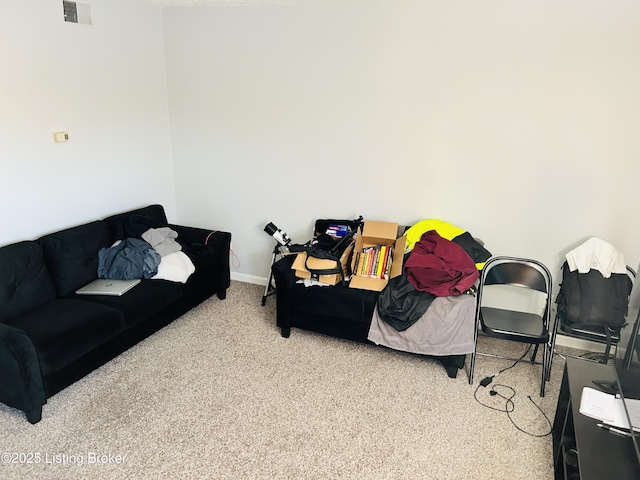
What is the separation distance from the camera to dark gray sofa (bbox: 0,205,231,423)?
2.30m

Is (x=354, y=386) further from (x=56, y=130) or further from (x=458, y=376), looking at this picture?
(x=56, y=130)

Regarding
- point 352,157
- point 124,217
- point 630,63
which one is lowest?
point 124,217

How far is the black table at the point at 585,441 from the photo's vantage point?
1.60 meters

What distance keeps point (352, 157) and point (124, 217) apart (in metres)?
1.81

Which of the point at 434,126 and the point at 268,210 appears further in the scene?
the point at 268,210

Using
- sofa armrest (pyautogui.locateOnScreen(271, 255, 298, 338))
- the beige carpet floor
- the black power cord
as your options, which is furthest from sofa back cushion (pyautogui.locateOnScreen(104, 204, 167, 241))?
the black power cord

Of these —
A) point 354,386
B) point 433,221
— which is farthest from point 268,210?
point 354,386

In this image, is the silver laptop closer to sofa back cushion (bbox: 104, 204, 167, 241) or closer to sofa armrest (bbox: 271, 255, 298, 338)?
sofa back cushion (bbox: 104, 204, 167, 241)

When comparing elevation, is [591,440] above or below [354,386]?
above

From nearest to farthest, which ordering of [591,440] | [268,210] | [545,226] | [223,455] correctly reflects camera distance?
[591,440] → [223,455] → [545,226] → [268,210]

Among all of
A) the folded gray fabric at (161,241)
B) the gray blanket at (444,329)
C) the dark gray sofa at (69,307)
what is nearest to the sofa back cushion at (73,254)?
the dark gray sofa at (69,307)

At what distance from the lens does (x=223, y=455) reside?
220 centimetres

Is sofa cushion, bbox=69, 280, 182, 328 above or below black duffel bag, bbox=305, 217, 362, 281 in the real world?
below

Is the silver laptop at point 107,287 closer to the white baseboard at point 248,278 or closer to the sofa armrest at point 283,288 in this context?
the sofa armrest at point 283,288
